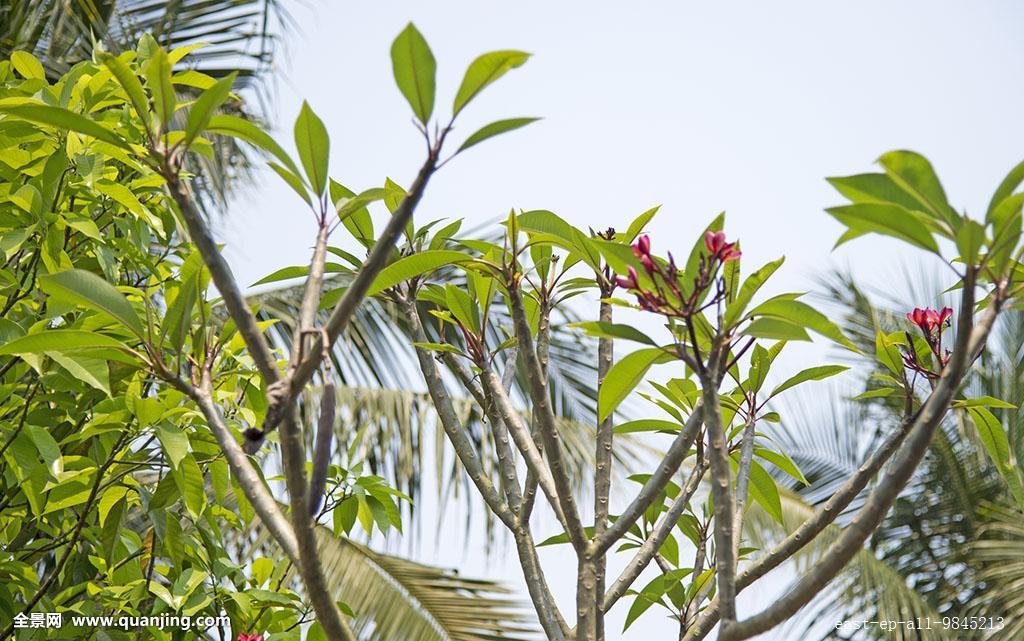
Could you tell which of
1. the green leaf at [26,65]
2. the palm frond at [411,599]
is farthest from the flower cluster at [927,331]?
the palm frond at [411,599]

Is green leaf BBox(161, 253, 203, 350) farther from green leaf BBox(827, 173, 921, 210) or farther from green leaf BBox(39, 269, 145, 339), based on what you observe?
green leaf BBox(827, 173, 921, 210)

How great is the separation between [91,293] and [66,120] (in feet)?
0.45

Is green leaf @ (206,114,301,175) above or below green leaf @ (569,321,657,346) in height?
above

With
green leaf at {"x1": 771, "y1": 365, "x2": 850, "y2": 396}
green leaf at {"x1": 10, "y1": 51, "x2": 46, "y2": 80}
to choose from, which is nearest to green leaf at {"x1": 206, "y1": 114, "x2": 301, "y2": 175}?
green leaf at {"x1": 771, "y1": 365, "x2": 850, "y2": 396}

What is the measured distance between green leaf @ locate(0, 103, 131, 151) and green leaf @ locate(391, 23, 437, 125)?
8.5 inches

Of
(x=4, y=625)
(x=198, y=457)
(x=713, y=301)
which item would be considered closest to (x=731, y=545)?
(x=713, y=301)

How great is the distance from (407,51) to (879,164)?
0.35m

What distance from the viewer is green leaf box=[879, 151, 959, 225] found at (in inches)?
25.9

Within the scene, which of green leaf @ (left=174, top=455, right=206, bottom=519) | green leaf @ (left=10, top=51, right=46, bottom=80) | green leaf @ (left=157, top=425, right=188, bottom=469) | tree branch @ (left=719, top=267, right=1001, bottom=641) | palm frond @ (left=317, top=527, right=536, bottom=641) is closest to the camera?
tree branch @ (left=719, top=267, right=1001, bottom=641)

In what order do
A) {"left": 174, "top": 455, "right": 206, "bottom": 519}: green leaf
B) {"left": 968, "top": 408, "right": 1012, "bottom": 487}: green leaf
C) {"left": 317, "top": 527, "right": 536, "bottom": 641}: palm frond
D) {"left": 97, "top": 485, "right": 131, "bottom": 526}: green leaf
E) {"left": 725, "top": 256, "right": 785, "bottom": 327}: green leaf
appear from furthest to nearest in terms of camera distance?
1. {"left": 317, "top": 527, "right": 536, "bottom": 641}: palm frond
2. {"left": 97, "top": 485, "right": 131, "bottom": 526}: green leaf
3. {"left": 174, "top": 455, "right": 206, "bottom": 519}: green leaf
4. {"left": 968, "top": 408, "right": 1012, "bottom": 487}: green leaf
5. {"left": 725, "top": 256, "right": 785, "bottom": 327}: green leaf

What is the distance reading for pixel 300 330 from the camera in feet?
2.10

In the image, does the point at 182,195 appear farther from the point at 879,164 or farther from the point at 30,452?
the point at 30,452

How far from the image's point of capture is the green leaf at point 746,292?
0.73 metres

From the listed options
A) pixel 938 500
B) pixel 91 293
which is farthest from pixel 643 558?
pixel 938 500
